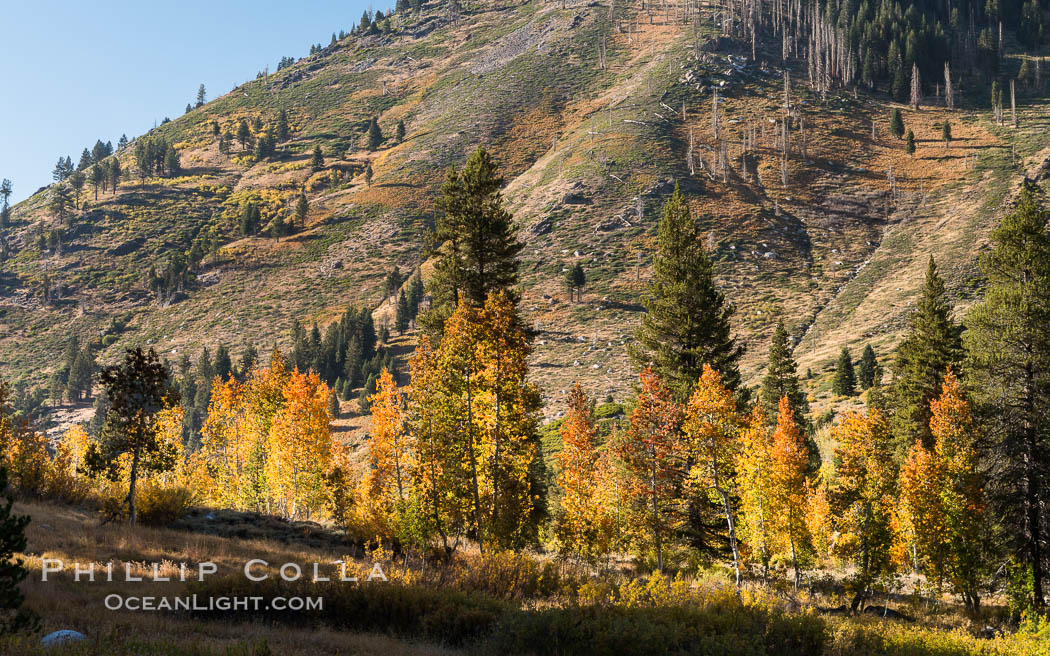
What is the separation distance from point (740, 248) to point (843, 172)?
1673 inches

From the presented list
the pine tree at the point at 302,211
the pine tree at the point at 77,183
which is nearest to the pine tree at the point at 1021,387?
the pine tree at the point at 302,211

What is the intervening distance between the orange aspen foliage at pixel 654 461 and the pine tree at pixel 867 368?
155ft

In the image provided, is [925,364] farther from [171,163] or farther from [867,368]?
[171,163]

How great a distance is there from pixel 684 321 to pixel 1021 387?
13.1m

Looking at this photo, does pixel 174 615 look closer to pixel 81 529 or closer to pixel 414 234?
pixel 81 529

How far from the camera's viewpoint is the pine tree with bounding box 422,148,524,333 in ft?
91.0

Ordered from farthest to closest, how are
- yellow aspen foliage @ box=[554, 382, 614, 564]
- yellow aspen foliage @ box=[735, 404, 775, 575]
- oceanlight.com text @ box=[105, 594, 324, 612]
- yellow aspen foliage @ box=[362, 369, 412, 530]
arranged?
1. yellow aspen foliage @ box=[362, 369, 412, 530]
2. yellow aspen foliage @ box=[554, 382, 614, 564]
3. yellow aspen foliage @ box=[735, 404, 775, 575]
4. oceanlight.com text @ box=[105, 594, 324, 612]

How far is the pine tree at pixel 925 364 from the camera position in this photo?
31.7 m

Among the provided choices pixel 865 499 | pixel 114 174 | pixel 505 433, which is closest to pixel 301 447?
pixel 505 433

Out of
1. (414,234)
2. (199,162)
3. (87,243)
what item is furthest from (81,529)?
(199,162)

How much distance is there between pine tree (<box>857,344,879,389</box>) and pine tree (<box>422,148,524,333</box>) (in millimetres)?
49661

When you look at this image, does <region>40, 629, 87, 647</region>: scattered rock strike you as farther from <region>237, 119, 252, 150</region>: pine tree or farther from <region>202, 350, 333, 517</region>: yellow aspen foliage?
<region>237, 119, 252, 150</region>: pine tree

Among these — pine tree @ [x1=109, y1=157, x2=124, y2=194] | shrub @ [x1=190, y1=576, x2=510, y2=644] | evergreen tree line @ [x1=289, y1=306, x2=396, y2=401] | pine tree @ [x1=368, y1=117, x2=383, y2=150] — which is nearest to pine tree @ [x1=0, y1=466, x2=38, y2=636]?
shrub @ [x1=190, y1=576, x2=510, y2=644]

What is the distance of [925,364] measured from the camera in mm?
32375
